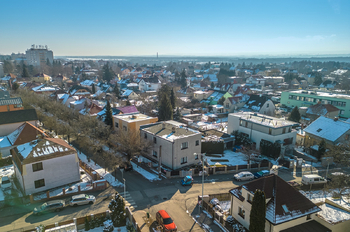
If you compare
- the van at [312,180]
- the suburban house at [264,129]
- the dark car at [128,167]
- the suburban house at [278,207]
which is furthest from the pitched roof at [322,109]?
the dark car at [128,167]

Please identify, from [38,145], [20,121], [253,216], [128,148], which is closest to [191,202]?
[253,216]

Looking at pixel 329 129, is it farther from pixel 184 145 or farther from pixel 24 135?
pixel 24 135

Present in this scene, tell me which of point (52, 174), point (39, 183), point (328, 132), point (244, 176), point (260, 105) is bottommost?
point (244, 176)

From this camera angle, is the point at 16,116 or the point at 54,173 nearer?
the point at 54,173

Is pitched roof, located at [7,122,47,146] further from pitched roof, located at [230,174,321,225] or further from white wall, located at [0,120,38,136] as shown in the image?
pitched roof, located at [230,174,321,225]

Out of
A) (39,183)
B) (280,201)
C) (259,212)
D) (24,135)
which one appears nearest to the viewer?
(259,212)

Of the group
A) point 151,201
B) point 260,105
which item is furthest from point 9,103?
point 260,105

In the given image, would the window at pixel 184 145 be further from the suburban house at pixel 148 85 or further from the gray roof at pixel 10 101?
the suburban house at pixel 148 85
